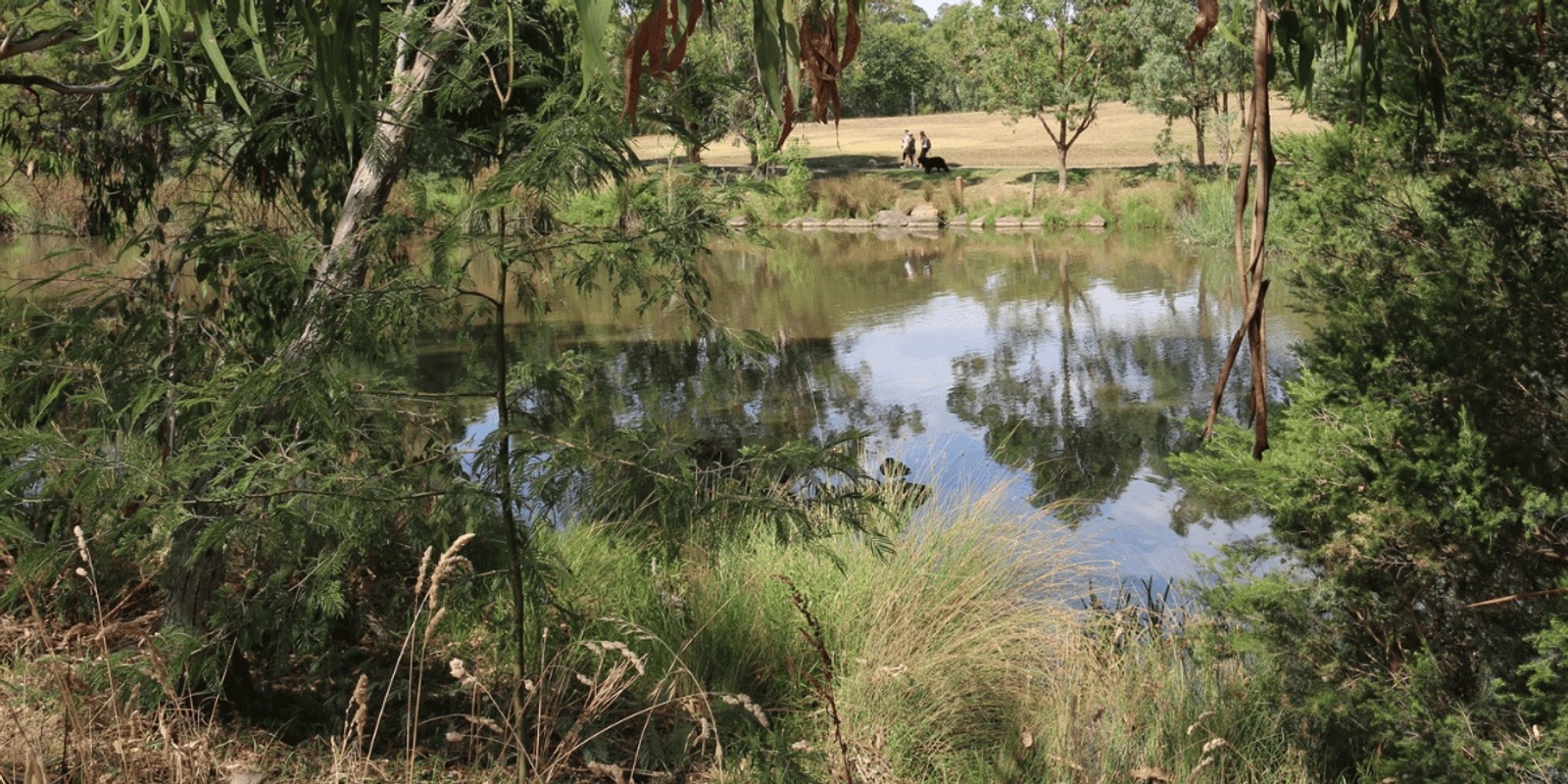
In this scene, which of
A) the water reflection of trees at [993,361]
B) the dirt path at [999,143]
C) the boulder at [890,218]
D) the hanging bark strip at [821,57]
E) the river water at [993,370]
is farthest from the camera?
the dirt path at [999,143]

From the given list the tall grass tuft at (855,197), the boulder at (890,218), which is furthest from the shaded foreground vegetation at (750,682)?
the tall grass tuft at (855,197)

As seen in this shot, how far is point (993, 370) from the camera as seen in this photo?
1206 centimetres

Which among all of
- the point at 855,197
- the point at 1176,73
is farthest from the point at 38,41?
the point at 1176,73

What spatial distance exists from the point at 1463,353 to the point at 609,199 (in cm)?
241

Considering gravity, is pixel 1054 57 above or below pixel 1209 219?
above

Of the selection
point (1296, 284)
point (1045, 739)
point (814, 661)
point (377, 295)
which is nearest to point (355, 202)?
point (377, 295)

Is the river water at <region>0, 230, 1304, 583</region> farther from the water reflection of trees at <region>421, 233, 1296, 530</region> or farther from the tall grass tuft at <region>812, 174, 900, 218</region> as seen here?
the tall grass tuft at <region>812, 174, 900, 218</region>

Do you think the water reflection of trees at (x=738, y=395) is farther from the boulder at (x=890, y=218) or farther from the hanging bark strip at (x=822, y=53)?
the boulder at (x=890, y=218)

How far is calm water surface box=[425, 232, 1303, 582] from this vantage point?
7.67m

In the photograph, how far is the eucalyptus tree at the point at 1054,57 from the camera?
2862cm

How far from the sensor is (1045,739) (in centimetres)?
379

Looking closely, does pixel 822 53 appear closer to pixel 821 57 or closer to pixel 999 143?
pixel 821 57

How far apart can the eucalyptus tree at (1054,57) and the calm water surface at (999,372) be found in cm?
950

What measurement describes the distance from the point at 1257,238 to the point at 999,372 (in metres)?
11.1
